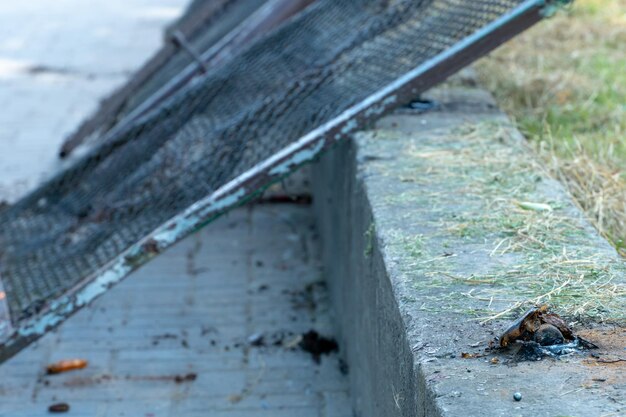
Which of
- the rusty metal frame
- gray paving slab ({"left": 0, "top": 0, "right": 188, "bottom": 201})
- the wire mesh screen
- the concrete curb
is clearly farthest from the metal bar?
the concrete curb

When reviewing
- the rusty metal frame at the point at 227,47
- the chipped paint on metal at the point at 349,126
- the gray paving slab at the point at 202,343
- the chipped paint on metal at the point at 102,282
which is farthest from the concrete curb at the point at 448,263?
the rusty metal frame at the point at 227,47

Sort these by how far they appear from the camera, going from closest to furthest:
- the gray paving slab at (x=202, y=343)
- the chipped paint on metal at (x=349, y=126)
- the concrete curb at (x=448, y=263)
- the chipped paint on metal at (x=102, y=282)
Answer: the concrete curb at (x=448, y=263), the chipped paint on metal at (x=102, y=282), the chipped paint on metal at (x=349, y=126), the gray paving slab at (x=202, y=343)

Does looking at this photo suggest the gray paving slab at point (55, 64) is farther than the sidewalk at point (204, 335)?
Yes

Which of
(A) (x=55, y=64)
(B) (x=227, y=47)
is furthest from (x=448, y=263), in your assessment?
(A) (x=55, y=64)

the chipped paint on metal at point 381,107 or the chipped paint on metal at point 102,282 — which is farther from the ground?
the chipped paint on metal at point 381,107

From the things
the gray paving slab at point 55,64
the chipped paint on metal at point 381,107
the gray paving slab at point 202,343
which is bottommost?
the gray paving slab at point 202,343

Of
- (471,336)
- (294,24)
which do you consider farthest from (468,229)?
(294,24)

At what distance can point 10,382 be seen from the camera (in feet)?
12.9

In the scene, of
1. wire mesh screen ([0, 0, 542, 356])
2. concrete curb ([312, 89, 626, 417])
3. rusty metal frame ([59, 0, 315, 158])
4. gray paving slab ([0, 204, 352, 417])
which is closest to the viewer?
concrete curb ([312, 89, 626, 417])

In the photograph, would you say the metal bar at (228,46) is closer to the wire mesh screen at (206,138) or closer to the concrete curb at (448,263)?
the wire mesh screen at (206,138)

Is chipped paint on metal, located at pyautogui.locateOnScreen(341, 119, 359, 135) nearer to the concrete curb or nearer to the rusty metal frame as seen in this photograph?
the concrete curb

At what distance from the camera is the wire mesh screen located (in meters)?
3.65

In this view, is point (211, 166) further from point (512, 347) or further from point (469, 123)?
point (512, 347)

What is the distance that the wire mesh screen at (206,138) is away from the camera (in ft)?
12.0
